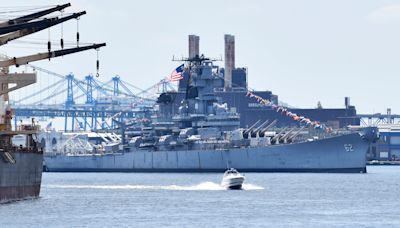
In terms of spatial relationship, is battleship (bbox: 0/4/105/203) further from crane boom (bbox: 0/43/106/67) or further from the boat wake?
the boat wake

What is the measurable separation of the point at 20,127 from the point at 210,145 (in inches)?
2682

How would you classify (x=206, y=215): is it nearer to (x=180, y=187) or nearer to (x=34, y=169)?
(x=34, y=169)

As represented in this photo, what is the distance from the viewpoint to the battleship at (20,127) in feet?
244

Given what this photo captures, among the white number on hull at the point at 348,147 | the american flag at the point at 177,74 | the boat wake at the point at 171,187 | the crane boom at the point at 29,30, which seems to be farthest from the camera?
the white number on hull at the point at 348,147

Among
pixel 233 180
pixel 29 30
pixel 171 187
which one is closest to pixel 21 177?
pixel 29 30

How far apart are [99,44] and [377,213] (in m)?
18.1

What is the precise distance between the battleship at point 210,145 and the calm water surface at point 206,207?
38536 millimetres

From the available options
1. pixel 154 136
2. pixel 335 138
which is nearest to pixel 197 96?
pixel 154 136

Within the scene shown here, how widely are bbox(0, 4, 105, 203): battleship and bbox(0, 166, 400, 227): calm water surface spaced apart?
1269mm

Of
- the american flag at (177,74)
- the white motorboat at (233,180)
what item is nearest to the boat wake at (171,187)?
the white motorboat at (233,180)

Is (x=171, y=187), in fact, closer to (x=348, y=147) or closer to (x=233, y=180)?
(x=233, y=180)

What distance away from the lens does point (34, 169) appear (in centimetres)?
8112

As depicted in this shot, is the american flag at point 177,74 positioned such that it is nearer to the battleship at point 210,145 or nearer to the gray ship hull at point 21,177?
the battleship at point 210,145

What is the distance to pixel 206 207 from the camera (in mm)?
75062
